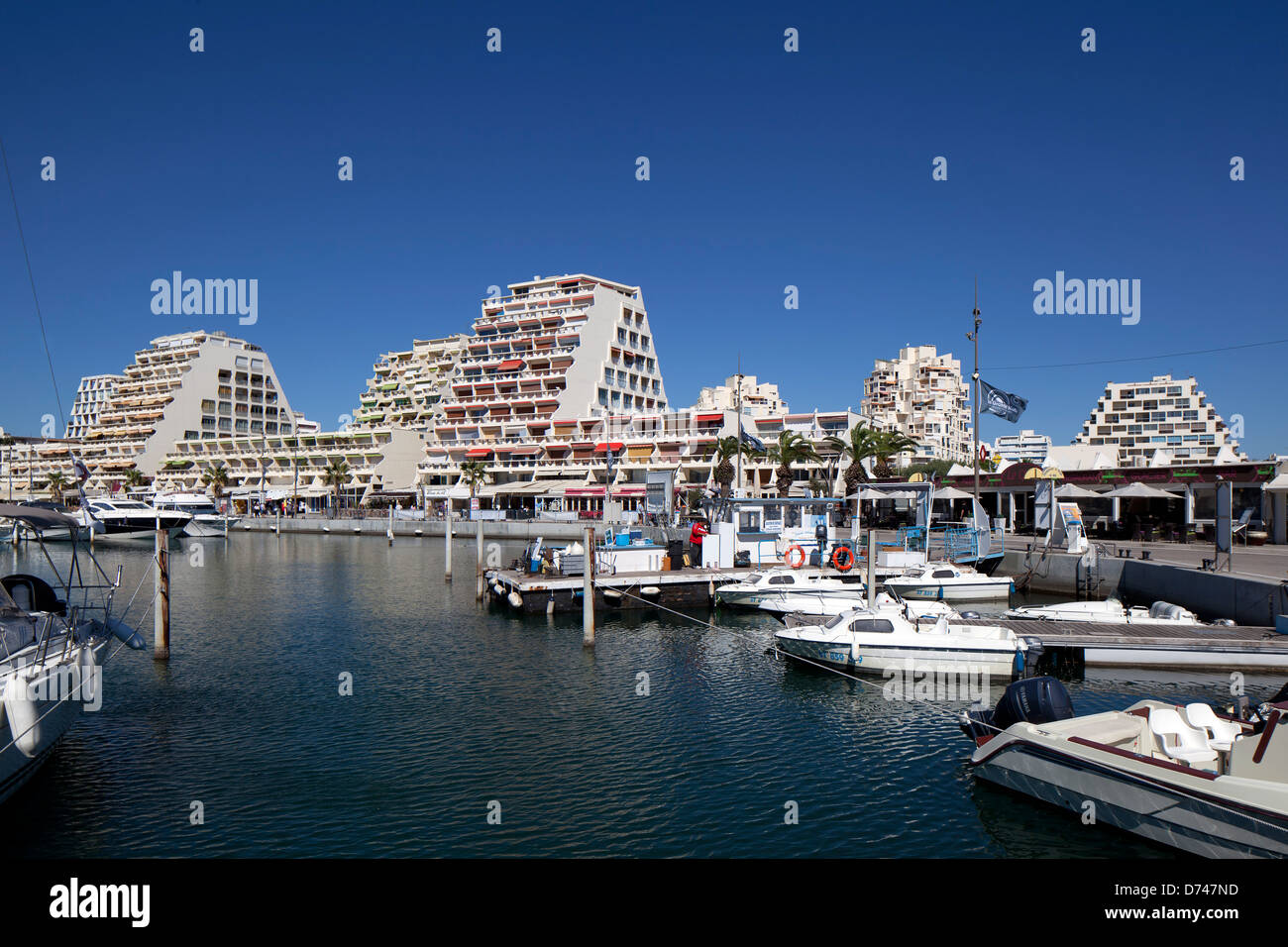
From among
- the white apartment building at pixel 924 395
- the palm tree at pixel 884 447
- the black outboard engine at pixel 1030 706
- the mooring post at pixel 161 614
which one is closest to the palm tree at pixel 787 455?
the palm tree at pixel 884 447

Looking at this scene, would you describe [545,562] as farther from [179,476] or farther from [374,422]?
[374,422]

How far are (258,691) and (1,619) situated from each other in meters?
7.81

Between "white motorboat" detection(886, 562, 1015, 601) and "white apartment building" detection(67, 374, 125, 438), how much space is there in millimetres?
177919

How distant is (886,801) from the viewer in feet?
47.1

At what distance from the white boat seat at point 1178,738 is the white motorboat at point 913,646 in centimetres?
783

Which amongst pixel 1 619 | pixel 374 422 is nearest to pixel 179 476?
pixel 374 422

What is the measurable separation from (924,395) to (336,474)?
114m

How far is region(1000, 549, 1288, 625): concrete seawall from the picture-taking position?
26323mm

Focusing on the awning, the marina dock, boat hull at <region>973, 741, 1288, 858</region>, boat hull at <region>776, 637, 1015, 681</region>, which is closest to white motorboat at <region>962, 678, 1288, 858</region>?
boat hull at <region>973, 741, 1288, 858</region>

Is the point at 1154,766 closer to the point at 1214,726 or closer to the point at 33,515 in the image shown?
the point at 1214,726

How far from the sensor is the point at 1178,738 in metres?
13.3

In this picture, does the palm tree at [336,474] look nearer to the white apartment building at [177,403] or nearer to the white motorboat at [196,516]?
the white motorboat at [196,516]

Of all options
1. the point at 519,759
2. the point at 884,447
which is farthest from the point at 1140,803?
the point at 884,447

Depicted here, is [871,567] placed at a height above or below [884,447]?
below
